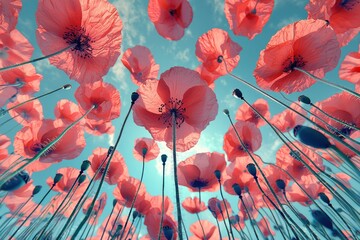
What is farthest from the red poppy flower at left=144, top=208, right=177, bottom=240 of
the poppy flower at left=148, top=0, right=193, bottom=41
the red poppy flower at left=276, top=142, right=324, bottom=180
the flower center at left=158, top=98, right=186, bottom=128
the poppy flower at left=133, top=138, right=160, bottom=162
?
the poppy flower at left=148, top=0, right=193, bottom=41

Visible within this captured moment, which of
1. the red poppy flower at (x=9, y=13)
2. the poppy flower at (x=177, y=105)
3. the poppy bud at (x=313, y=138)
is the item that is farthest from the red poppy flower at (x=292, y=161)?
the red poppy flower at (x=9, y=13)

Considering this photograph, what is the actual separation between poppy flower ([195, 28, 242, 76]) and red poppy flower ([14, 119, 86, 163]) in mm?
2453

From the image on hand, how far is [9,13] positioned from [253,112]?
4.39 meters

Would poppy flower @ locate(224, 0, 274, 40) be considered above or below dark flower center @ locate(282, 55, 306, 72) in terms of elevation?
above

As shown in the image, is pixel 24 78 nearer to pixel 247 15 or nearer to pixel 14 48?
pixel 14 48

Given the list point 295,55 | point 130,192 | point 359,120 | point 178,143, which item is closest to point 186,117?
point 178,143

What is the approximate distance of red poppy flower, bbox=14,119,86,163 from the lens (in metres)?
3.26

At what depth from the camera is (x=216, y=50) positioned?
154 inches

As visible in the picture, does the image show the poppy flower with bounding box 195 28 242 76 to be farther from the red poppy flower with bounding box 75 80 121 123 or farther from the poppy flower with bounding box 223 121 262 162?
the red poppy flower with bounding box 75 80 121 123

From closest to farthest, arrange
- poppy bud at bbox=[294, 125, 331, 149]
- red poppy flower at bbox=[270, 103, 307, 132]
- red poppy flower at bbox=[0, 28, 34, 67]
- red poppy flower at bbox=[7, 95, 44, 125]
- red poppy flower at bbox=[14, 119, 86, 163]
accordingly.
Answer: poppy bud at bbox=[294, 125, 331, 149]
red poppy flower at bbox=[14, 119, 86, 163]
red poppy flower at bbox=[0, 28, 34, 67]
red poppy flower at bbox=[270, 103, 307, 132]
red poppy flower at bbox=[7, 95, 44, 125]

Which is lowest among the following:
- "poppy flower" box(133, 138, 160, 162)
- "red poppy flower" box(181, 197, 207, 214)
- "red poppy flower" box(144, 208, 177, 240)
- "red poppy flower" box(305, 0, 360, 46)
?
"red poppy flower" box(144, 208, 177, 240)

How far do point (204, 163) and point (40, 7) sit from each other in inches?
125

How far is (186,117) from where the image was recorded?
9.78 ft

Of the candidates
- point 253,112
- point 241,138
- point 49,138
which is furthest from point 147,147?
point 253,112
